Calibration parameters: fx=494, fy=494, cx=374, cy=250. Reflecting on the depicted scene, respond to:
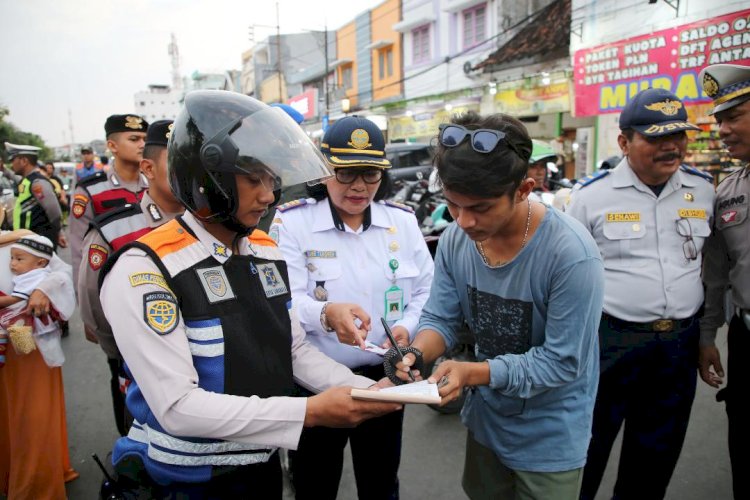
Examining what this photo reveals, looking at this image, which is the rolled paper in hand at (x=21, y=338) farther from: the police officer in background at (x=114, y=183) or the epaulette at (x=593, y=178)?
the epaulette at (x=593, y=178)

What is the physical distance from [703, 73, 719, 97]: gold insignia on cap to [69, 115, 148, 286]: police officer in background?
339 cm

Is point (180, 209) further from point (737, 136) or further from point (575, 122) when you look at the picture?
point (575, 122)

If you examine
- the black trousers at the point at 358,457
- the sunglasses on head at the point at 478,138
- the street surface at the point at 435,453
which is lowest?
the street surface at the point at 435,453

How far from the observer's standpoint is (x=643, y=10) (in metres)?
9.66

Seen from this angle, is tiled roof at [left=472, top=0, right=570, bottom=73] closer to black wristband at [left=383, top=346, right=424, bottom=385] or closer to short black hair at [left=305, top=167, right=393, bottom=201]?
short black hair at [left=305, top=167, right=393, bottom=201]

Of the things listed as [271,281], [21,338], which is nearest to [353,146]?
[271,281]

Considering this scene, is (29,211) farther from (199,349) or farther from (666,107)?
(666,107)

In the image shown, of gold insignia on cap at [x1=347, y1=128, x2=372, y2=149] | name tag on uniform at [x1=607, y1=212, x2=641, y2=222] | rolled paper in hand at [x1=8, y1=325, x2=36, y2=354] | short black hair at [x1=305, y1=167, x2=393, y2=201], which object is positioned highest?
gold insignia on cap at [x1=347, y1=128, x2=372, y2=149]

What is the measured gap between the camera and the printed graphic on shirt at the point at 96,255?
2.54 meters

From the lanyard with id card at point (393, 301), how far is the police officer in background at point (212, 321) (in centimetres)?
88

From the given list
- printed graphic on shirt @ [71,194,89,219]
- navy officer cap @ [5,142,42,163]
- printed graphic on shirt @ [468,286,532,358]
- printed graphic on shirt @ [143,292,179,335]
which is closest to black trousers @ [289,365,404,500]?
printed graphic on shirt @ [468,286,532,358]

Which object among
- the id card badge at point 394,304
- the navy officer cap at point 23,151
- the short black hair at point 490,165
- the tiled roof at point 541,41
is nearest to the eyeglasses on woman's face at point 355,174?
the id card badge at point 394,304

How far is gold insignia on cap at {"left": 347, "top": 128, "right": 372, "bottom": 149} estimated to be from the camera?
7.36ft

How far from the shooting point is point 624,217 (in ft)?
8.25
